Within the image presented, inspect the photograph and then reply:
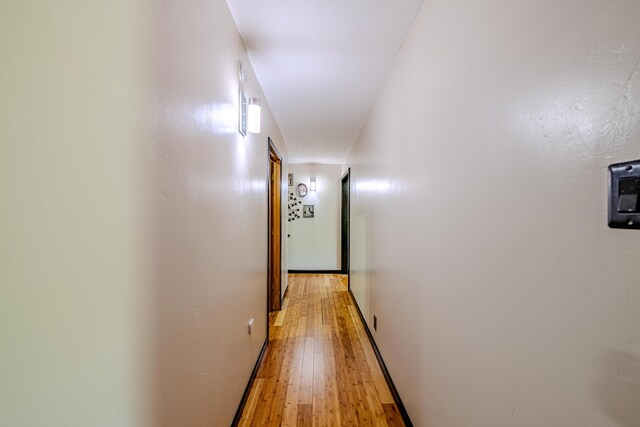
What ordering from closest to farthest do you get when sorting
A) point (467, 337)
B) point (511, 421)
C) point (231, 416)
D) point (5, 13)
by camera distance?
point (5, 13), point (511, 421), point (467, 337), point (231, 416)

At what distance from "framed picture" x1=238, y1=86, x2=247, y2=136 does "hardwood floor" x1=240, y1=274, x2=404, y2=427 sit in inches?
74.0

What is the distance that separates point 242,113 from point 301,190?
4.65 m

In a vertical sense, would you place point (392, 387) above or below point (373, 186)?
below

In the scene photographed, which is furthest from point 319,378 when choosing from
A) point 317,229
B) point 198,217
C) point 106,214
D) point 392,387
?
point 317,229

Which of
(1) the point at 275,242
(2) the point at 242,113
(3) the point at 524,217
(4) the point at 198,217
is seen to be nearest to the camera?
(3) the point at 524,217

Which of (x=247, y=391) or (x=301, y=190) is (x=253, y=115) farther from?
(x=301, y=190)

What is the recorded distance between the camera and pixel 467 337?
1.09m

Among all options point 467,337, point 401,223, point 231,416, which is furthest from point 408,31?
point 231,416

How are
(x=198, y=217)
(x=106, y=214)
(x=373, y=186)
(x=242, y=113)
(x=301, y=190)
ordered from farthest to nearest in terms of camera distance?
(x=301, y=190), (x=373, y=186), (x=242, y=113), (x=198, y=217), (x=106, y=214)

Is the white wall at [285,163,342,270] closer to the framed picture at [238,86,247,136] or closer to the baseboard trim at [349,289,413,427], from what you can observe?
the baseboard trim at [349,289,413,427]

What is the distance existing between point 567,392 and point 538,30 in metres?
0.88

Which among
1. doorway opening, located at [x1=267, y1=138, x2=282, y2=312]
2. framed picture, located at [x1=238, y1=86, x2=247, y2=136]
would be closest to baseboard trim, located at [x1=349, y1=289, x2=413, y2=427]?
doorway opening, located at [x1=267, y1=138, x2=282, y2=312]

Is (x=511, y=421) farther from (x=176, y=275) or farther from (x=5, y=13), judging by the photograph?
(x=5, y=13)

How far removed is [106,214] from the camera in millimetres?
690
